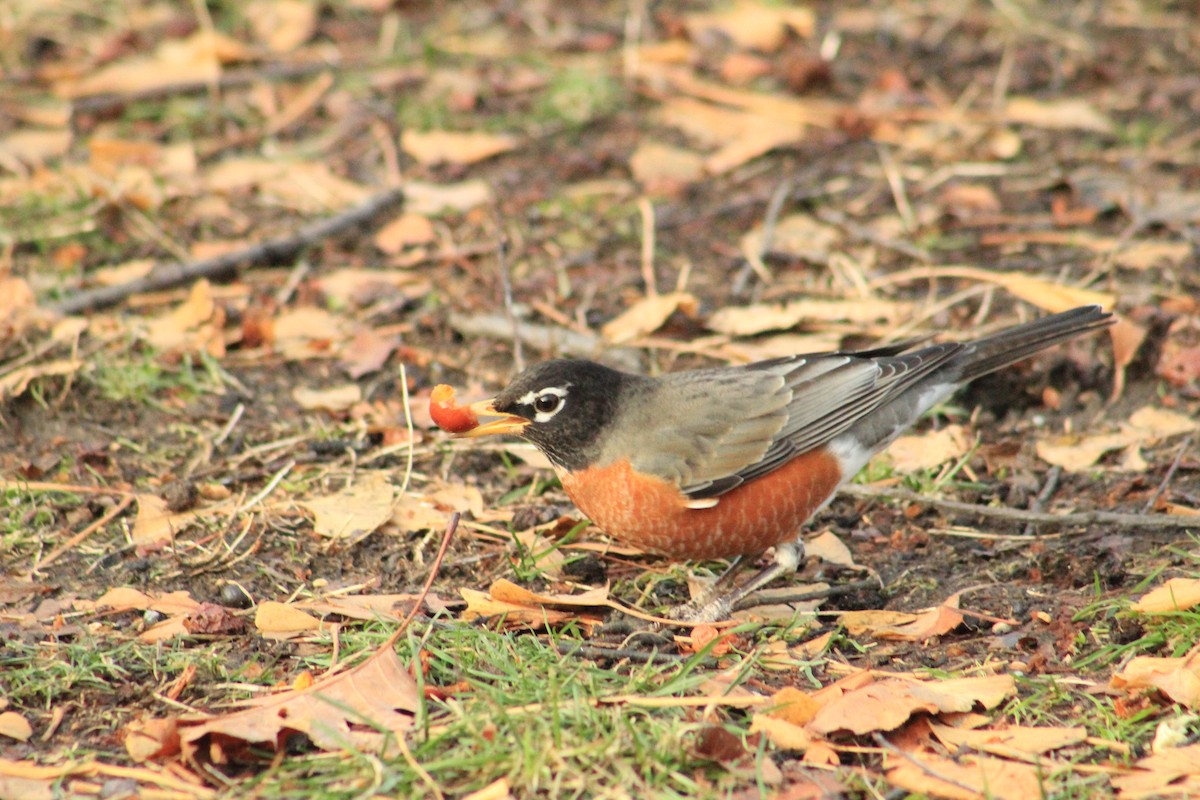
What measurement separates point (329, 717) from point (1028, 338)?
3286 mm

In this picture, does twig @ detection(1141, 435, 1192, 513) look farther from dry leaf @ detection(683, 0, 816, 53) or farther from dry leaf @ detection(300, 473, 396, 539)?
dry leaf @ detection(683, 0, 816, 53)

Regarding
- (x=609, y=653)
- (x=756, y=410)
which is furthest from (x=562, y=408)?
(x=609, y=653)

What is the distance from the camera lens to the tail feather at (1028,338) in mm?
5332

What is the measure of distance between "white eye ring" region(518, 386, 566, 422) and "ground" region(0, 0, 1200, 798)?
505mm

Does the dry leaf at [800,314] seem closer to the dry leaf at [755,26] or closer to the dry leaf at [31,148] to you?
the dry leaf at [755,26]

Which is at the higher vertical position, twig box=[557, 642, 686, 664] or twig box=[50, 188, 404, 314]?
twig box=[557, 642, 686, 664]

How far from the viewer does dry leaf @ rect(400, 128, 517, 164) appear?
7.93 meters

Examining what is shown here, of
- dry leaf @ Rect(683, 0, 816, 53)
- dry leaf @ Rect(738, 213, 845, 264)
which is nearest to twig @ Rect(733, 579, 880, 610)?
dry leaf @ Rect(738, 213, 845, 264)

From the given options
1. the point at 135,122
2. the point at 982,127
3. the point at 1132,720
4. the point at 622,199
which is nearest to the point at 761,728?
the point at 1132,720

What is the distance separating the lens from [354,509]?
5008 millimetres

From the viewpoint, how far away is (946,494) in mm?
5379

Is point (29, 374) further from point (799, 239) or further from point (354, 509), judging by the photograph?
point (799, 239)

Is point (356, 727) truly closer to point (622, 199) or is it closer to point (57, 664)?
point (57, 664)

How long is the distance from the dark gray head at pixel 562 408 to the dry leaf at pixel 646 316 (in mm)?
1339
